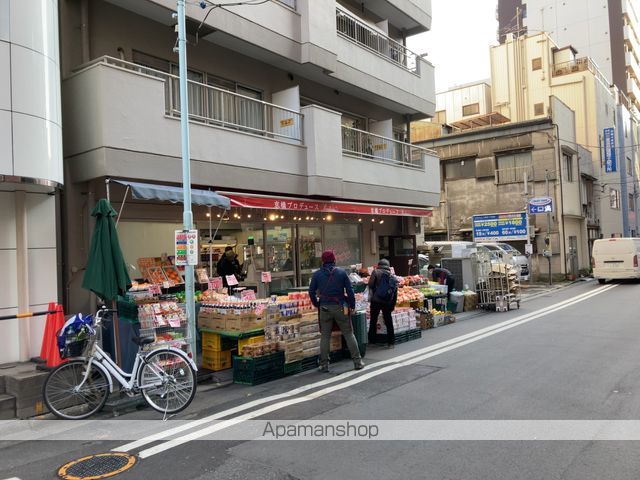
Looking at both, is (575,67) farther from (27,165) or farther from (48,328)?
(48,328)

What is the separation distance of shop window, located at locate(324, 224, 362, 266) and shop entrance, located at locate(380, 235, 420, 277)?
1443 millimetres

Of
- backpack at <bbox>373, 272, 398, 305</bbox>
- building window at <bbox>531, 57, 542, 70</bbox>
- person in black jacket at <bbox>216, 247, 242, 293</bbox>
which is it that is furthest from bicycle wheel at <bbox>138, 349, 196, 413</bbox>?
building window at <bbox>531, 57, 542, 70</bbox>

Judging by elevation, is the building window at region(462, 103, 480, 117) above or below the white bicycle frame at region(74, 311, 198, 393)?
above

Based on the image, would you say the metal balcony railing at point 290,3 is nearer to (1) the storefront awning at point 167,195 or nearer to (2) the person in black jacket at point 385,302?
(1) the storefront awning at point 167,195

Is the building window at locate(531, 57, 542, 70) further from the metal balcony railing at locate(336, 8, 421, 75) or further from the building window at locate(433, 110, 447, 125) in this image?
the metal balcony railing at locate(336, 8, 421, 75)

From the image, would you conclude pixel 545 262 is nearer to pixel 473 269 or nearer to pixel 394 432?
pixel 473 269

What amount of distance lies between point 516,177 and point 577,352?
75.4ft

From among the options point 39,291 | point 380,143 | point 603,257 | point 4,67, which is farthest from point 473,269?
point 4,67

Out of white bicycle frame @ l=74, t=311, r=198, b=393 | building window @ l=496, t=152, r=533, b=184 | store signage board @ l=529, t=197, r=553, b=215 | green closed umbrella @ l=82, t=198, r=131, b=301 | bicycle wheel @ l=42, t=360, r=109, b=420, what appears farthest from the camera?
building window @ l=496, t=152, r=533, b=184

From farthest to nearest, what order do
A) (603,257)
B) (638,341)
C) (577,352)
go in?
1. (603,257)
2. (638,341)
3. (577,352)

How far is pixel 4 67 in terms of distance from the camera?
6902mm

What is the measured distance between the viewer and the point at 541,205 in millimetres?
25344

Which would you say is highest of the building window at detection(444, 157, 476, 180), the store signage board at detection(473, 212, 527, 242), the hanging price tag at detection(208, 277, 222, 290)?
the building window at detection(444, 157, 476, 180)

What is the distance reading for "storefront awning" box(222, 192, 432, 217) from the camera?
10414mm
